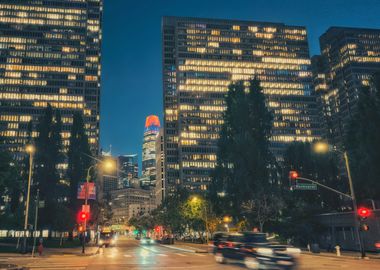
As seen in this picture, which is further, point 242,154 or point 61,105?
point 61,105

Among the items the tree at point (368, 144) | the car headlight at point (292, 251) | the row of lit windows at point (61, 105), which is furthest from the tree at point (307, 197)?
the row of lit windows at point (61, 105)

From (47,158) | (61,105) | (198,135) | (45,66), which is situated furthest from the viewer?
(198,135)

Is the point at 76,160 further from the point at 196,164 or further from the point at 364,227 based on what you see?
the point at 196,164

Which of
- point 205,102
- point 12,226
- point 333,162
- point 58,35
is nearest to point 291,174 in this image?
point 333,162

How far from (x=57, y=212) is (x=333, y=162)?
49.3 metres

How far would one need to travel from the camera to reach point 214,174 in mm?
56406

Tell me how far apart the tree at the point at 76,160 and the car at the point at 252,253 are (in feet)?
174

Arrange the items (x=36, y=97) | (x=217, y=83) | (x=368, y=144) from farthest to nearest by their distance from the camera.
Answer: (x=217, y=83)
(x=36, y=97)
(x=368, y=144)

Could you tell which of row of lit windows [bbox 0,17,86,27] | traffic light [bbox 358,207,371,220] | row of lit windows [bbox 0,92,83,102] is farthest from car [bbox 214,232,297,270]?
row of lit windows [bbox 0,17,86,27]

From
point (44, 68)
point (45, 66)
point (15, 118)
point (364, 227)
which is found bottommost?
point (364, 227)

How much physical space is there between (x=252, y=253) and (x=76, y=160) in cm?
6132

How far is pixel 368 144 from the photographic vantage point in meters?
36.7

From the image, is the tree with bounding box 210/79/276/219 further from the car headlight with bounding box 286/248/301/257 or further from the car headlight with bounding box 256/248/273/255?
the car headlight with bounding box 286/248/301/257

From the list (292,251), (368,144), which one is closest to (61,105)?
(368,144)
